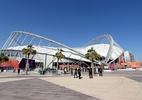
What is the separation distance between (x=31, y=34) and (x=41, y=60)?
2002cm

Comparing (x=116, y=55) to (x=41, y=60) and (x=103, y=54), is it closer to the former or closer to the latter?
(x=103, y=54)

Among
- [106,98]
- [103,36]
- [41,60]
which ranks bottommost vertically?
[106,98]

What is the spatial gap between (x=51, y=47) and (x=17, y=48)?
24.5 m

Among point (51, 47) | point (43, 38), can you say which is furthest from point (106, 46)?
point (43, 38)

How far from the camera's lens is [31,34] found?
125688 mm

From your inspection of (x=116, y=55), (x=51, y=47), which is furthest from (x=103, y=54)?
(x=51, y=47)

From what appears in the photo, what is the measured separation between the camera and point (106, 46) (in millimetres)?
153500

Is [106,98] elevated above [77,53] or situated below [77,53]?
below

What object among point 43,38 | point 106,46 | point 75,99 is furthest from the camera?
point 106,46

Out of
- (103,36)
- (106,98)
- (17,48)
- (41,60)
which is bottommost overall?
(106,98)

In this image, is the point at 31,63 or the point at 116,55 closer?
the point at 31,63

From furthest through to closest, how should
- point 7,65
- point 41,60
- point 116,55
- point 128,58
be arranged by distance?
1. point 128,58
2. point 116,55
3. point 41,60
4. point 7,65

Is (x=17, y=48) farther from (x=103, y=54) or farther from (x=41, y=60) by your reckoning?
(x=103, y=54)

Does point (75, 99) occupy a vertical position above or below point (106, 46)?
below
